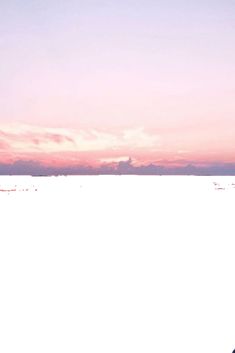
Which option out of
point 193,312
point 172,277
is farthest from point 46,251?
point 193,312

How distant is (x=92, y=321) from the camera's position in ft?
46.7

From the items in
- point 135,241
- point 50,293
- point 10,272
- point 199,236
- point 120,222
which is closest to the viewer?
point 50,293

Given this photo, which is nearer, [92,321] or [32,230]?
[92,321]

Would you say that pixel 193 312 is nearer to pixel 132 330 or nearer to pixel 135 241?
pixel 132 330

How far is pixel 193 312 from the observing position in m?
14.7

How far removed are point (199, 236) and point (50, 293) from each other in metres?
17.1

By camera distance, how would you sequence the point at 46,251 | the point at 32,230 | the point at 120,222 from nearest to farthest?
the point at 46,251 < the point at 32,230 < the point at 120,222

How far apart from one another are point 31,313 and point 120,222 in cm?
2878

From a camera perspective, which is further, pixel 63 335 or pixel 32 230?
pixel 32 230

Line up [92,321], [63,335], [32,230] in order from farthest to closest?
[32,230]
[92,321]
[63,335]

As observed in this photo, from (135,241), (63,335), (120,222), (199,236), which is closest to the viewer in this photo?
(63,335)

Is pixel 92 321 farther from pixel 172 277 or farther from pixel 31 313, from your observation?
pixel 172 277

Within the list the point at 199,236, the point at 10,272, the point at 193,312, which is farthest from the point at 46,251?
the point at 193,312

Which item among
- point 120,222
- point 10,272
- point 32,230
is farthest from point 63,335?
point 120,222
